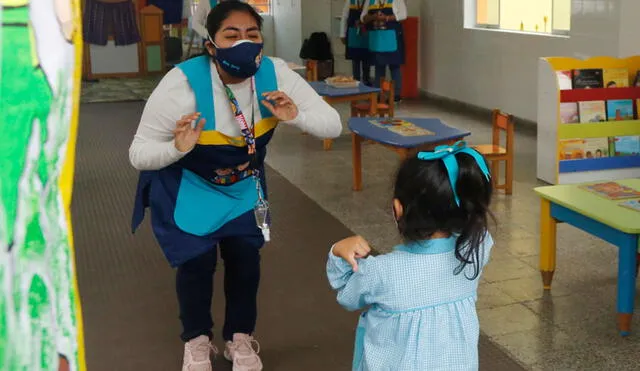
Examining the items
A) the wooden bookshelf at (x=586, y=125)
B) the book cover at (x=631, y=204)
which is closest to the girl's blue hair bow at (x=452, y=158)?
the book cover at (x=631, y=204)

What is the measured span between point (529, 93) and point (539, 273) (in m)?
4.43

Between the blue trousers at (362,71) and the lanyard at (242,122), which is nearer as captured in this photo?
the lanyard at (242,122)

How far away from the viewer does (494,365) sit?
10.9ft

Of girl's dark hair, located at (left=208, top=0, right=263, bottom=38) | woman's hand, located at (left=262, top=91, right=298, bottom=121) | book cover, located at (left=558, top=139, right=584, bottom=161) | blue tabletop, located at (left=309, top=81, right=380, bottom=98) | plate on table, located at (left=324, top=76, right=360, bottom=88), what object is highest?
girl's dark hair, located at (left=208, top=0, right=263, bottom=38)

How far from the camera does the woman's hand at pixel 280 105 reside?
8.90 feet

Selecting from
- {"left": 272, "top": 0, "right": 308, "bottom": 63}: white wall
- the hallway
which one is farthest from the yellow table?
{"left": 272, "top": 0, "right": 308, "bottom": 63}: white wall

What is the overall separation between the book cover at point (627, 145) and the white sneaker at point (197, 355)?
369cm

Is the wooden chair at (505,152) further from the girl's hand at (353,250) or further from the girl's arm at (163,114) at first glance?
the girl's hand at (353,250)

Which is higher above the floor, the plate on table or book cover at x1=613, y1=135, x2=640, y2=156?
the plate on table

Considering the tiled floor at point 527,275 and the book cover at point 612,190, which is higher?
the book cover at point 612,190

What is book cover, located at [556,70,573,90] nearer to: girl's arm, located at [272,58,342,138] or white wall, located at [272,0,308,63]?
girl's arm, located at [272,58,342,138]

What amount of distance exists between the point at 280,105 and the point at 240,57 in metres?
0.20

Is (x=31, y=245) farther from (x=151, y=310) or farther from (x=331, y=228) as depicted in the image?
(x=331, y=228)

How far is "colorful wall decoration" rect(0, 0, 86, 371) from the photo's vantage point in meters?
0.79
